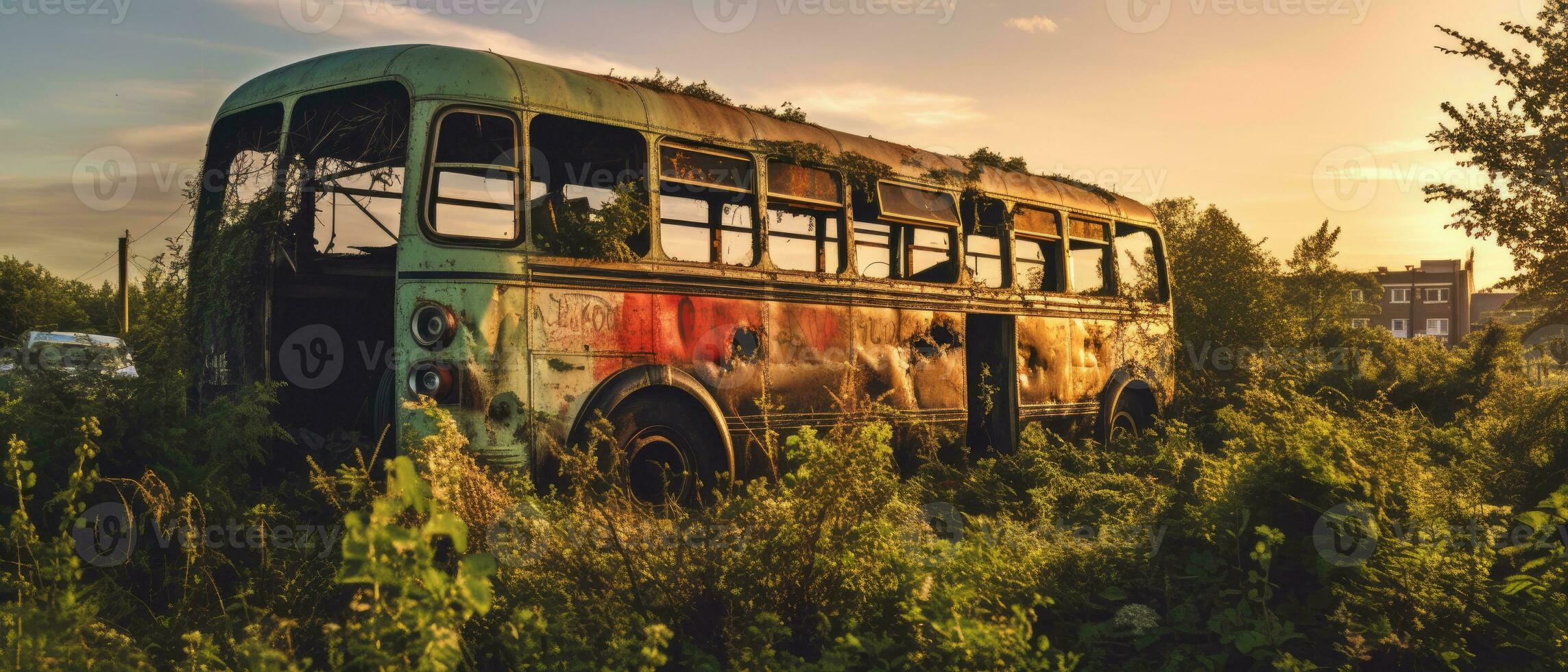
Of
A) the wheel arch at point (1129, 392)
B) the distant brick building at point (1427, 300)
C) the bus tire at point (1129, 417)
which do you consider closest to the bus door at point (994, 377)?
the bus tire at point (1129, 417)

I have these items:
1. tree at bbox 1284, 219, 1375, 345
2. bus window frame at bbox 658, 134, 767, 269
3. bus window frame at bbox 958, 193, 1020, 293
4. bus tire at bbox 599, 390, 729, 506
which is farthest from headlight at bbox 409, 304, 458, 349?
tree at bbox 1284, 219, 1375, 345

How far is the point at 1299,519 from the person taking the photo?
467 cm

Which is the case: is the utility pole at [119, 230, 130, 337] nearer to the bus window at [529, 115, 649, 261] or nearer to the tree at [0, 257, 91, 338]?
the tree at [0, 257, 91, 338]

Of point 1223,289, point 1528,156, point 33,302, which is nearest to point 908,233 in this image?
point 1528,156

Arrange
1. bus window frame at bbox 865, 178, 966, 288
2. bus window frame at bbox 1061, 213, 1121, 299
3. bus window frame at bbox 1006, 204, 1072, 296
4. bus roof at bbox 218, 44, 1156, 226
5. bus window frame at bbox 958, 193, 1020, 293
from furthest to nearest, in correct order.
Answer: bus window frame at bbox 1061, 213, 1121, 299
bus window frame at bbox 1006, 204, 1072, 296
bus window frame at bbox 958, 193, 1020, 293
bus window frame at bbox 865, 178, 966, 288
bus roof at bbox 218, 44, 1156, 226

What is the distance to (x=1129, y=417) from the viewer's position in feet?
40.7

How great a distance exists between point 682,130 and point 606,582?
12.7ft

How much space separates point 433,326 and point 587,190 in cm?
138

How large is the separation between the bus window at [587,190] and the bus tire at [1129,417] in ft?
22.6

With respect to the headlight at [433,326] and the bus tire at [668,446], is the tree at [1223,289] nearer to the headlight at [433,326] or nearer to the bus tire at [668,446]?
the bus tire at [668,446]

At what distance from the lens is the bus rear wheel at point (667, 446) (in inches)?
256

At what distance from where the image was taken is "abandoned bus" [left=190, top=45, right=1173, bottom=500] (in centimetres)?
604

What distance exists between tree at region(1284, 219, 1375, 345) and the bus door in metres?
35.6

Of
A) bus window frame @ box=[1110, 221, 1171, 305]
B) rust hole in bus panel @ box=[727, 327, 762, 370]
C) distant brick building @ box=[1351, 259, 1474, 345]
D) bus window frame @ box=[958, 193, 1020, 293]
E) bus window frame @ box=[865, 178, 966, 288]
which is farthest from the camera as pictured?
distant brick building @ box=[1351, 259, 1474, 345]
